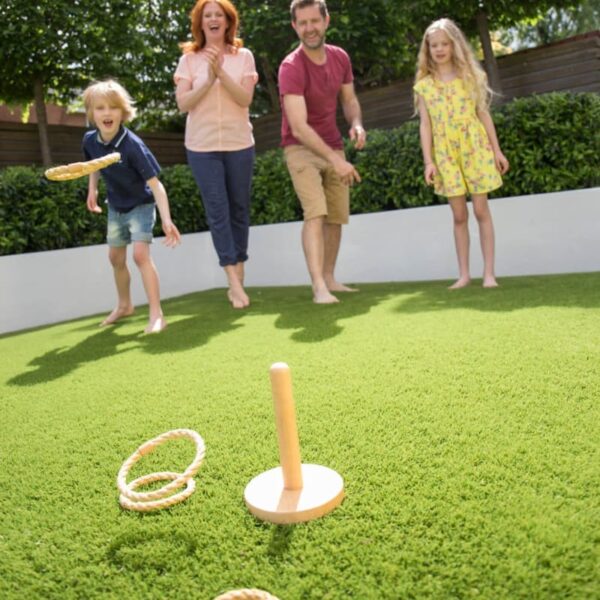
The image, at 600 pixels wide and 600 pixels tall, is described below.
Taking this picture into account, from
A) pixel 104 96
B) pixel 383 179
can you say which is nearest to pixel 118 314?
pixel 104 96

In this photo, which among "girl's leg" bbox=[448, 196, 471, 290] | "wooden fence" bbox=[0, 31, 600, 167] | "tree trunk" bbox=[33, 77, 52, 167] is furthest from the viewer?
"tree trunk" bbox=[33, 77, 52, 167]

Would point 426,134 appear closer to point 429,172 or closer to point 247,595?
point 429,172

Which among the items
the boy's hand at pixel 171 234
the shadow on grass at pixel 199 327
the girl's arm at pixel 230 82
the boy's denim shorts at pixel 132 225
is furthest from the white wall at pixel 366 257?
the boy's hand at pixel 171 234

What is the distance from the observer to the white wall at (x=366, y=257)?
16.2 feet

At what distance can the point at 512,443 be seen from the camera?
5.05 feet

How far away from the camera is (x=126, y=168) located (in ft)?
13.1

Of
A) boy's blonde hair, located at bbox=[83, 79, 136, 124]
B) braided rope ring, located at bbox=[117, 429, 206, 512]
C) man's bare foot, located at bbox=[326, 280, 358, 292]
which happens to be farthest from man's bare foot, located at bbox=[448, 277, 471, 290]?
braided rope ring, located at bbox=[117, 429, 206, 512]

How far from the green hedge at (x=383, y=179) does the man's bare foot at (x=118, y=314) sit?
1408 mm

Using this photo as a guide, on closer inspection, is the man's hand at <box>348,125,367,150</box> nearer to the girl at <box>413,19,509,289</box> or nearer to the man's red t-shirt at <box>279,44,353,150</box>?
the man's red t-shirt at <box>279,44,353,150</box>

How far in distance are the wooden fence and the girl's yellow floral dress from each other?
2.73 meters

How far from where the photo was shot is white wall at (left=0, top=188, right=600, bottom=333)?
16.2ft

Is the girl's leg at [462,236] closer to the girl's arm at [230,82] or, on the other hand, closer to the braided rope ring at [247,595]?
the girl's arm at [230,82]

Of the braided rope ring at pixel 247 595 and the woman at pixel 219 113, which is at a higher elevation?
the woman at pixel 219 113

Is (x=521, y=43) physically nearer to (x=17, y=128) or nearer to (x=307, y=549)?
(x=17, y=128)
